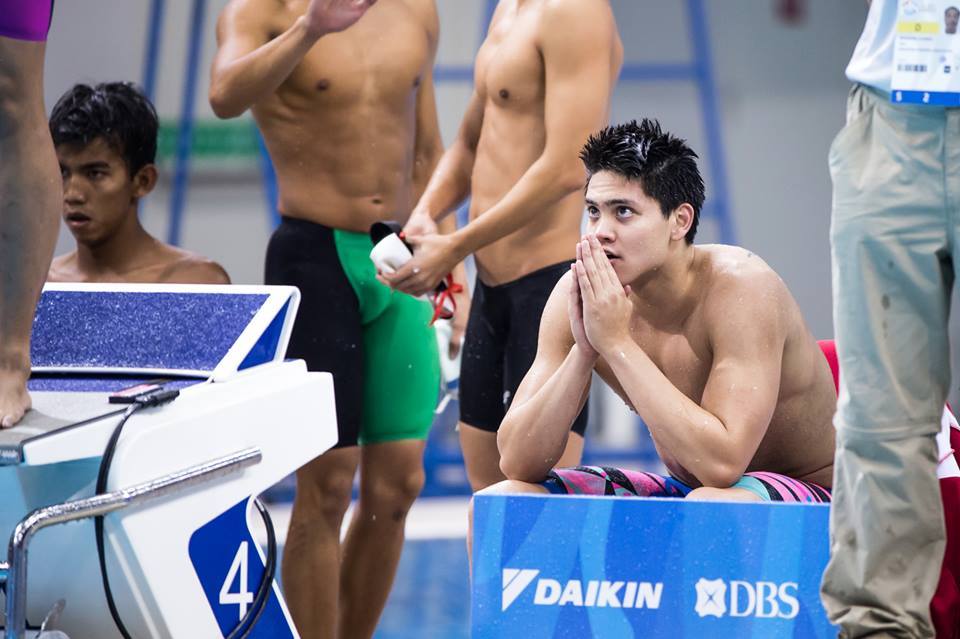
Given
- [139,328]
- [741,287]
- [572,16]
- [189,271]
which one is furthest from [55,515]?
[572,16]

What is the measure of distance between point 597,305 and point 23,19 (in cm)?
109

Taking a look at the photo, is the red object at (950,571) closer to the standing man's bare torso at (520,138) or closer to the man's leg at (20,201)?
the standing man's bare torso at (520,138)

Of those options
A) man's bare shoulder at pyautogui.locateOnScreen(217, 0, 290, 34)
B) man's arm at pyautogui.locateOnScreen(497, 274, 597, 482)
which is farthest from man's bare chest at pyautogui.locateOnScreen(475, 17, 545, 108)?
man's arm at pyautogui.locateOnScreen(497, 274, 597, 482)

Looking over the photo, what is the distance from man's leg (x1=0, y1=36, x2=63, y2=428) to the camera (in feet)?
6.54

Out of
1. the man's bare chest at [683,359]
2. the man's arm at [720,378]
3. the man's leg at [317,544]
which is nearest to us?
the man's arm at [720,378]

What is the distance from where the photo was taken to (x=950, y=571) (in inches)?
83.1

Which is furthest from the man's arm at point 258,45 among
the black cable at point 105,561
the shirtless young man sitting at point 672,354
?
the black cable at point 105,561

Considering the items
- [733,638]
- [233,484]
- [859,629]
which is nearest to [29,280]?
[233,484]

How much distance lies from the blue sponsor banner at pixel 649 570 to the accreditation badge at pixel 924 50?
66 centimetres

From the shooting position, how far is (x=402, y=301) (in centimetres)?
334

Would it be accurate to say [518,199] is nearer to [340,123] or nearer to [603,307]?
[340,123]

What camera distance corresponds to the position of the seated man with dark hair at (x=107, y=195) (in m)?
3.33

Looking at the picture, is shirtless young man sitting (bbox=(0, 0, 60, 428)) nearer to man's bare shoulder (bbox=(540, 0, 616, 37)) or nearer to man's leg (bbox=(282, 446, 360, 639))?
man's leg (bbox=(282, 446, 360, 639))

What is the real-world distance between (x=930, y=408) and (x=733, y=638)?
47 cm
